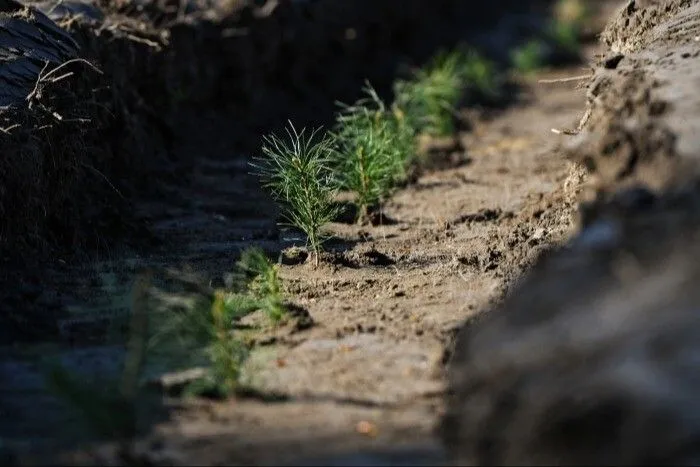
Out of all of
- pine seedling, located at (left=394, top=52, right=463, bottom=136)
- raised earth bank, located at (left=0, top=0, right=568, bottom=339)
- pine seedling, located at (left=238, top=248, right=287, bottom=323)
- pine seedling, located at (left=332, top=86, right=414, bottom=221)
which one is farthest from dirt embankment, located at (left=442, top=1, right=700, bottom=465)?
pine seedling, located at (left=394, top=52, right=463, bottom=136)

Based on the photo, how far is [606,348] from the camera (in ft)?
11.0

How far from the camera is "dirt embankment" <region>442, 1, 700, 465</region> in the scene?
127 inches

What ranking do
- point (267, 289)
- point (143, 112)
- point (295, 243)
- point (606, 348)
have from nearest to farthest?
point (606, 348)
point (267, 289)
point (295, 243)
point (143, 112)

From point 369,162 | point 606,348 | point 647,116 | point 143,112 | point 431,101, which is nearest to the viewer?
point 606,348

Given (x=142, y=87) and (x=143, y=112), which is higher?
(x=142, y=87)

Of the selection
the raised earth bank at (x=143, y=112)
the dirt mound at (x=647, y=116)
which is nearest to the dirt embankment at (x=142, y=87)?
the raised earth bank at (x=143, y=112)

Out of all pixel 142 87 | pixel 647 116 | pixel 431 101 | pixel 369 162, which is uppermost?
pixel 431 101

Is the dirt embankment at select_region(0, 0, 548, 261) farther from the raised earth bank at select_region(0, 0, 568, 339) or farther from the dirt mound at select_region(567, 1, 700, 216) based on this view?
the dirt mound at select_region(567, 1, 700, 216)

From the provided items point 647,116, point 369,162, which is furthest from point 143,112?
point 647,116

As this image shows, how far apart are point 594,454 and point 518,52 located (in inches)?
431

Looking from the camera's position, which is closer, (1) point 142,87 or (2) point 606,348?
(2) point 606,348

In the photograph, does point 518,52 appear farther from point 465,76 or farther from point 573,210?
point 573,210

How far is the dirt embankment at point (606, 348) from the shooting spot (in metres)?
3.22

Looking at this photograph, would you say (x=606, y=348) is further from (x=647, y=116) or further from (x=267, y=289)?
(x=267, y=289)
